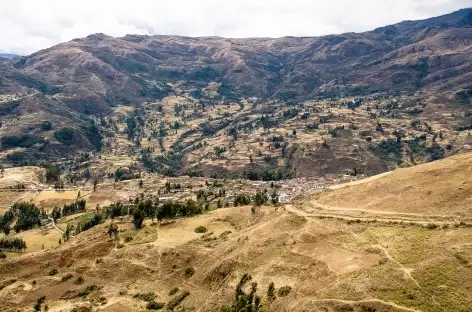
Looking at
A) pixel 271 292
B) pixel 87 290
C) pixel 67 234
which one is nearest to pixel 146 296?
pixel 87 290

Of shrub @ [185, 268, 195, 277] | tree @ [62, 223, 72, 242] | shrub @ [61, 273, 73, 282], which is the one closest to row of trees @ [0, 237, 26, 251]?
tree @ [62, 223, 72, 242]

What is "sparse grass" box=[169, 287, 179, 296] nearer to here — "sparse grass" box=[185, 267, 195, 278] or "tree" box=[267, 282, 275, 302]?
"sparse grass" box=[185, 267, 195, 278]

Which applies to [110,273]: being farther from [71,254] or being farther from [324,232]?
[324,232]

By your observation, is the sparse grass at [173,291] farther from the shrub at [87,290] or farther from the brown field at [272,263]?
the shrub at [87,290]

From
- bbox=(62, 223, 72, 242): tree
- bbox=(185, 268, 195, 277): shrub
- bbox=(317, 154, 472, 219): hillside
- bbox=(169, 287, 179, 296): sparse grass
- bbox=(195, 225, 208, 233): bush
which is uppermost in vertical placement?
bbox=(317, 154, 472, 219): hillside

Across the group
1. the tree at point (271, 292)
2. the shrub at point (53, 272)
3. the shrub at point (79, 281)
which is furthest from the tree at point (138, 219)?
the tree at point (271, 292)

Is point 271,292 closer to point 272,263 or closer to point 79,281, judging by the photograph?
point 272,263

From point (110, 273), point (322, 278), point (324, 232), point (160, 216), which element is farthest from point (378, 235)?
point (160, 216)
